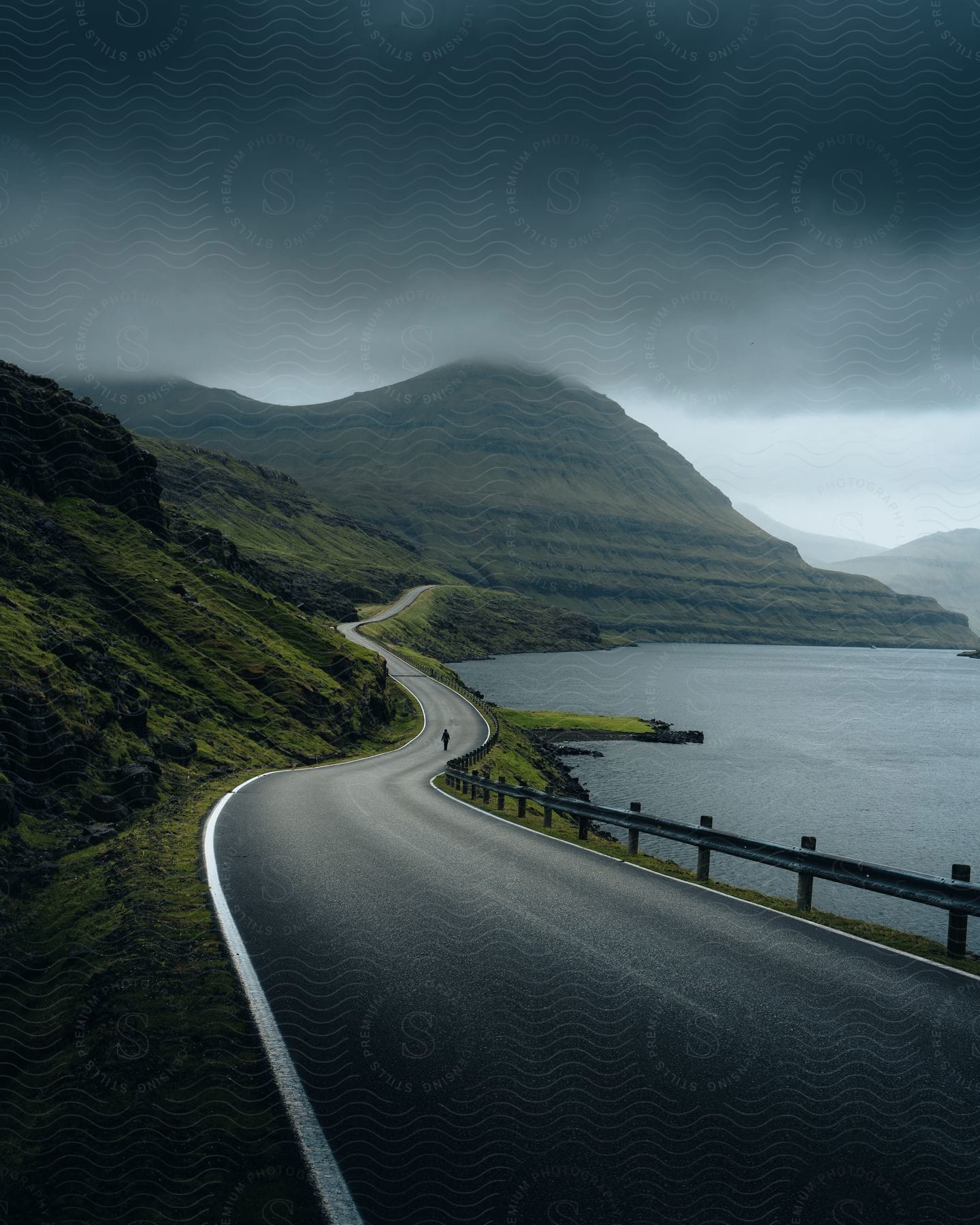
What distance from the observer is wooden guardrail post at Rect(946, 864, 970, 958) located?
10.1 m

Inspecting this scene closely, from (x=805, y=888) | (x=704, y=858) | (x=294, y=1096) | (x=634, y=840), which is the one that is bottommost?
(x=634, y=840)

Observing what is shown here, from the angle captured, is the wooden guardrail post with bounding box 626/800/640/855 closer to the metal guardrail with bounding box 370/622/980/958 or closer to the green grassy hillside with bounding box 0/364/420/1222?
the metal guardrail with bounding box 370/622/980/958

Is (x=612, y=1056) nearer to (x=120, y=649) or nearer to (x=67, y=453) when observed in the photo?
(x=120, y=649)

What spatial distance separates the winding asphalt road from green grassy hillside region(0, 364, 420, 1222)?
74 centimetres

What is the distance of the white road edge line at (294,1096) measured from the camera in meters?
4.47

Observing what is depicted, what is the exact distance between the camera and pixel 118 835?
16.1 metres

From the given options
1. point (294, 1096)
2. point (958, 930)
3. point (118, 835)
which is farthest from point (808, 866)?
point (118, 835)

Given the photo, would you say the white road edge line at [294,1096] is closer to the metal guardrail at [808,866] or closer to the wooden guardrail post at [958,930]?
the metal guardrail at [808,866]

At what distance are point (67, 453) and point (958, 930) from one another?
50.6 metres

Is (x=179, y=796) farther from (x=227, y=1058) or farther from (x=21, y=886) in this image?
(x=227, y=1058)

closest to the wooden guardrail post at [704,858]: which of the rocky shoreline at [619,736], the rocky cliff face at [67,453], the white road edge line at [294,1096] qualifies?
the white road edge line at [294,1096]

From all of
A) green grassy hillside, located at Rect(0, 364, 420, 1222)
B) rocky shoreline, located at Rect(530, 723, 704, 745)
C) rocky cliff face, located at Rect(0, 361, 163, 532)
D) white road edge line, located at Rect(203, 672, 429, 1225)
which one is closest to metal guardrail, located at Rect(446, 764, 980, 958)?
white road edge line, located at Rect(203, 672, 429, 1225)

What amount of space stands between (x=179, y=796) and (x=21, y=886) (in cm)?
1034

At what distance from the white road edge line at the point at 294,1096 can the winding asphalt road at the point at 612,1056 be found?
3.3 inches
